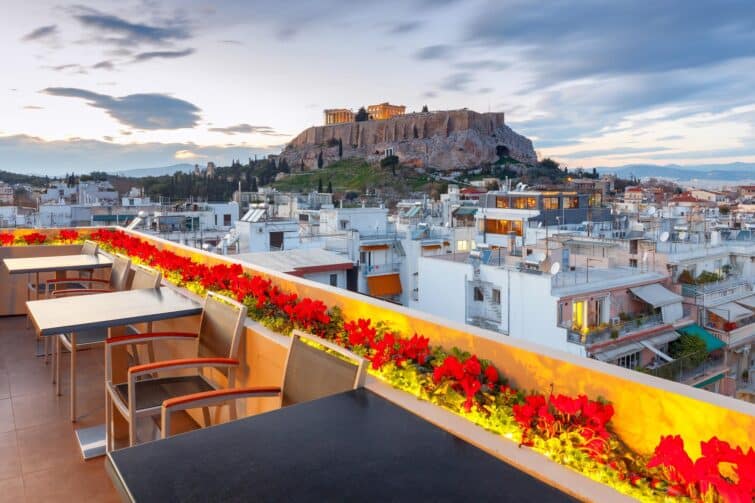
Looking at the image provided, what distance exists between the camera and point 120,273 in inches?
167

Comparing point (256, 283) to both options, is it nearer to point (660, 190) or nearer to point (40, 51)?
point (40, 51)

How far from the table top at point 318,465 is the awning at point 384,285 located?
19.7 meters

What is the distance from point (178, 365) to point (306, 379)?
62cm

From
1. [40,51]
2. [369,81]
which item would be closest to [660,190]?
[369,81]

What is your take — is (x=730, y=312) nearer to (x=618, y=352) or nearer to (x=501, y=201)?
(x=618, y=352)

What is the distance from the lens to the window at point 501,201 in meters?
29.9

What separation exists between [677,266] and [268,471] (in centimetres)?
1931

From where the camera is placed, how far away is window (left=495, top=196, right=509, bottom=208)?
29.9 meters

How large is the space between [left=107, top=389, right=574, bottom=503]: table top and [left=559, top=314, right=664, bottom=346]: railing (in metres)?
13.2

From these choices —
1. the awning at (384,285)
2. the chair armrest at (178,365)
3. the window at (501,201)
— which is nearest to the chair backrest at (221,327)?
the chair armrest at (178,365)

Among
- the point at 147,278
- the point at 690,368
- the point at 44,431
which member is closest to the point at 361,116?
the point at 690,368

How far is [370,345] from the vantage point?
7.41ft

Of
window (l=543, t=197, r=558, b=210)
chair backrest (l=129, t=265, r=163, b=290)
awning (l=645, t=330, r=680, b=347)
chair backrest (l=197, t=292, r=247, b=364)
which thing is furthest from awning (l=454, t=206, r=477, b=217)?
chair backrest (l=197, t=292, r=247, b=364)

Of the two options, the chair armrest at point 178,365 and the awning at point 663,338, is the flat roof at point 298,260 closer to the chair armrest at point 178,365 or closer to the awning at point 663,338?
the awning at point 663,338
